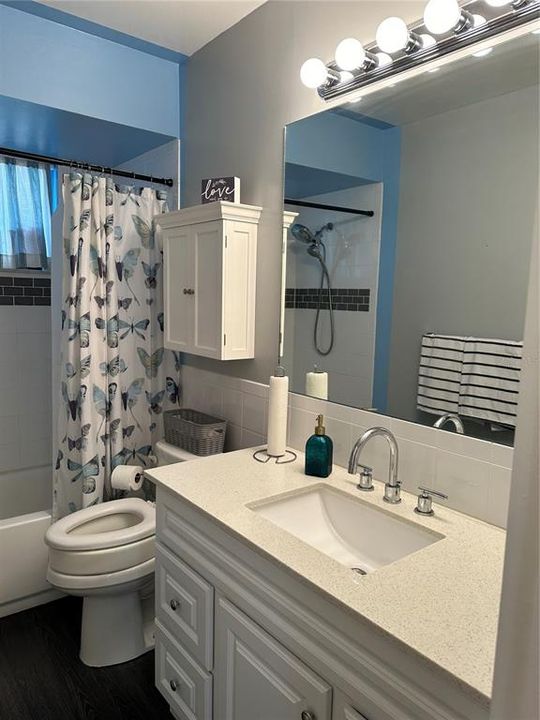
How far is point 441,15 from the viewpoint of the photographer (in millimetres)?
1281

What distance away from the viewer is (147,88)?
2.38m

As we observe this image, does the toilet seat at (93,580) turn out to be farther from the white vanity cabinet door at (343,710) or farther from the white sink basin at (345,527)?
the white vanity cabinet door at (343,710)

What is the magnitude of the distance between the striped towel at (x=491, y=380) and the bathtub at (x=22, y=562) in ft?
6.29

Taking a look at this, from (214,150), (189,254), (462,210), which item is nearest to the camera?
(462,210)

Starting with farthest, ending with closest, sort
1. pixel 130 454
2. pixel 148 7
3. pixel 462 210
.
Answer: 1. pixel 130 454
2. pixel 148 7
3. pixel 462 210

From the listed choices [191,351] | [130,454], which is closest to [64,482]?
[130,454]

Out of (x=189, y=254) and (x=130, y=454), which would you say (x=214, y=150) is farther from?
(x=130, y=454)

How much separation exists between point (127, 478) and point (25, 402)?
122 centimetres

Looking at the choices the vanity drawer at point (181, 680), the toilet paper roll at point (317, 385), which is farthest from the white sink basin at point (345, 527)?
the vanity drawer at point (181, 680)

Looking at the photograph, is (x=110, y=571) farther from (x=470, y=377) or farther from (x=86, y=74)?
(x=86, y=74)

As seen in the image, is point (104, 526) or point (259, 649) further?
point (104, 526)

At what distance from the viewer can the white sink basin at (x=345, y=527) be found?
1.36 metres

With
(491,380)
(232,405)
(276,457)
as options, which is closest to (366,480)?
(276,457)

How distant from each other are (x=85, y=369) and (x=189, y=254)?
0.69 meters
